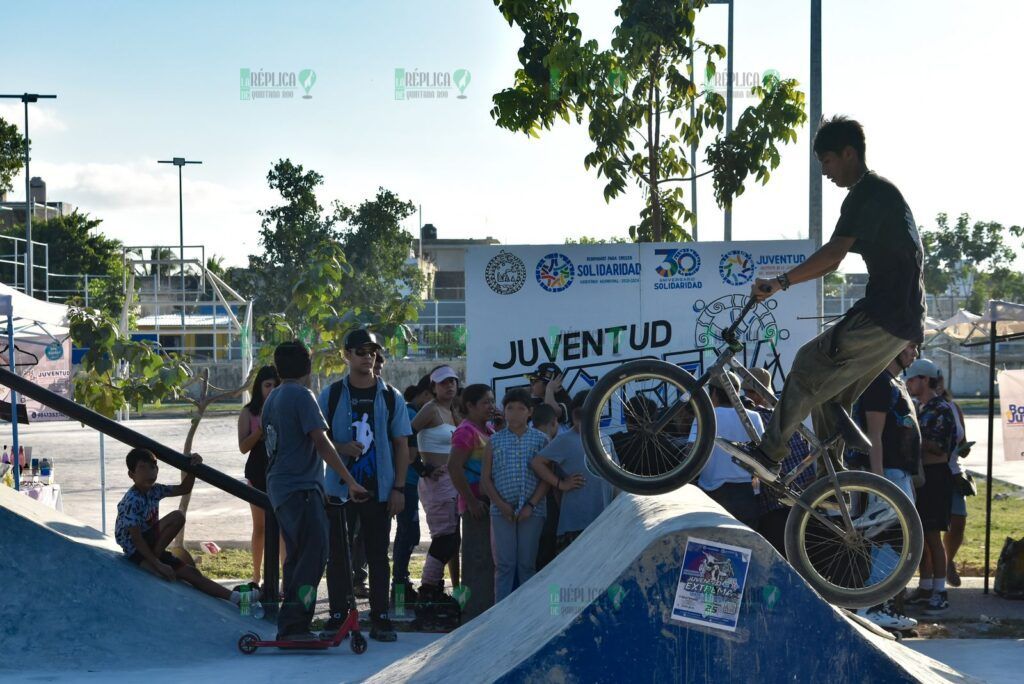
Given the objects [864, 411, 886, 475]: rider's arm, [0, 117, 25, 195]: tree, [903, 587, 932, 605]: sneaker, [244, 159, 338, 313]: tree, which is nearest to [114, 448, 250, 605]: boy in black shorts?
[864, 411, 886, 475]: rider's arm

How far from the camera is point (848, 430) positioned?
5.00m

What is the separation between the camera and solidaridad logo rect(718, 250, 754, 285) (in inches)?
370

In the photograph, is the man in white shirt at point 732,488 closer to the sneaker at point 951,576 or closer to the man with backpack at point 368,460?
the man with backpack at point 368,460

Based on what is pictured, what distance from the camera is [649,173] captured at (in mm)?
10992

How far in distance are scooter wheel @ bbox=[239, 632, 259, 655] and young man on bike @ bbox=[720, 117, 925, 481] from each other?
3546 millimetres

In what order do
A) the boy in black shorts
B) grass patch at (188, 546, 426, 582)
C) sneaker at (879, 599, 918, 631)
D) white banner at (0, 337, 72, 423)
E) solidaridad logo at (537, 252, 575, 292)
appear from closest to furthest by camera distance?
sneaker at (879, 599, 918, 631) < the boy in black shorts < solidaridad logo at (537, 252, 575, 292) < grass patch at (188, 546, 426, 582) < white banner at (0, 337, 72, 423)

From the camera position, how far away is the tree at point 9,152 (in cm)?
4925

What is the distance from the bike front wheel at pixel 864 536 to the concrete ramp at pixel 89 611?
3.76 m

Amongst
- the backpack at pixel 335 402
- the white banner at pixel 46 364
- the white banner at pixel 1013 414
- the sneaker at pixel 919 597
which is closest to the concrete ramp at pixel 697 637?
the backpack at pixel 335 402

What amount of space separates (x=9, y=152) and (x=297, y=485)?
4976cm

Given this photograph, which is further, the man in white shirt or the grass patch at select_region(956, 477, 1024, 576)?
the grass patch at select_region(956, 477, 1024, 576)

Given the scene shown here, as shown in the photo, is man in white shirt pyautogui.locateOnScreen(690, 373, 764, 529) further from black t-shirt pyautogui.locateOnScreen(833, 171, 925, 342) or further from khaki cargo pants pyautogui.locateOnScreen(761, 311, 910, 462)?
black t-shirt pyautogui.locateOnScreen(833, 171, 925, 342)

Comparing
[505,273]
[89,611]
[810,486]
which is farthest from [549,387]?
[810,486]

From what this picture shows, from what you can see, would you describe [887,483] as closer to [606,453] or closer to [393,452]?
[606,453]
